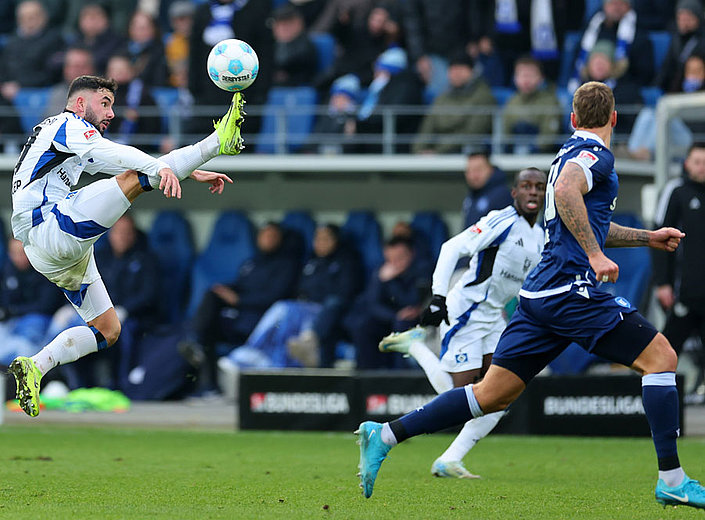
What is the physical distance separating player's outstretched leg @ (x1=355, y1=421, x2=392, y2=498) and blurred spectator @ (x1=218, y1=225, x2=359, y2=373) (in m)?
7.70

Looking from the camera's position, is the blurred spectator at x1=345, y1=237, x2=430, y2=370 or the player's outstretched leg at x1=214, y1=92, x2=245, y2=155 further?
the blurred spectator at x1=345, y1=237, x2=430, y2=370

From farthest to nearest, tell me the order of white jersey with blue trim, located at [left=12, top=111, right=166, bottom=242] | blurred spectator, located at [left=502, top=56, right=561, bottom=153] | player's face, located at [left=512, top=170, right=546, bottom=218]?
1. blurred spectator, located at [left=502, top=56, right=561, bottom=153]
2. player's face, located at [left=512, top=170, right=546, bottom=218]
3. white jersey with blue trim, located at [left=12, top=111, right=166, bottom=242]

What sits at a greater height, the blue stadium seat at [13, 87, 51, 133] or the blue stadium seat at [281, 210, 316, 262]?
the blue stadium seat at [13, 87, 51, 133]

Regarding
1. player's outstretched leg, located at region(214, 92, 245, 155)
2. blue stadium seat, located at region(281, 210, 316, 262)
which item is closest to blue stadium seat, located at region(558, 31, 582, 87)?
blue stadium seat, located at region(281, 210, 316, 262)

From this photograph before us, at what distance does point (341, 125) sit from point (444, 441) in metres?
5.94

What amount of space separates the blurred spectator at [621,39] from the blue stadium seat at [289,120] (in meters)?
3.45

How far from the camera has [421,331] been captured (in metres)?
8.92

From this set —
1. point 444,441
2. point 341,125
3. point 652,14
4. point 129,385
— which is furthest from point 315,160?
point 444,441

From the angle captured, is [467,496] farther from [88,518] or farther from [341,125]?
[341,125]

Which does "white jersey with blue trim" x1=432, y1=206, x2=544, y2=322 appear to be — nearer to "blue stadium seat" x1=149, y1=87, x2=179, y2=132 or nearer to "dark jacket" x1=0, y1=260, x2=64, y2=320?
"dark jacket" x1=0, y1=260, x2=64, y2=320

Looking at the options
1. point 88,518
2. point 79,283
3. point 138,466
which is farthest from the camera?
point 138,466

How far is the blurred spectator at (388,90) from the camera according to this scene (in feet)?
50.5

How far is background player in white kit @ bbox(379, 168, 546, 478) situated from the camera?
829 centimetres

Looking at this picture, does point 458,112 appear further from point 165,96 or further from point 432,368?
point 432,368
